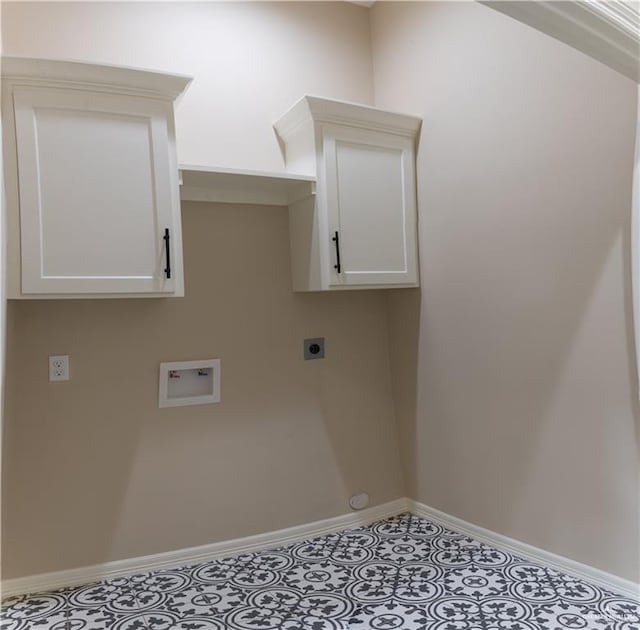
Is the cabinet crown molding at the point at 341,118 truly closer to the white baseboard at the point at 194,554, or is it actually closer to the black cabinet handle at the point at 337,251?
the black cabinet handle at the point at 337,251

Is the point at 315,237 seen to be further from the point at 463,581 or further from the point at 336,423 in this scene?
the point at 463,581

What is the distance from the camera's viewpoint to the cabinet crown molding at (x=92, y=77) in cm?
190

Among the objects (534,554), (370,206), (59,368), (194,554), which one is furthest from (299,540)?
(370,206)

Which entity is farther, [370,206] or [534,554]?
[370,206]

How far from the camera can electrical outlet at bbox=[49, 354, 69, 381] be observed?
223 cm

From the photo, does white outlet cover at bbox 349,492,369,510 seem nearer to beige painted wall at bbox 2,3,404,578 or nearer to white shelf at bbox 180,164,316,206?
beige painted wall at bbox 2,3,404,578

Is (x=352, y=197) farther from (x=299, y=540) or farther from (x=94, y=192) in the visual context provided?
(x=299, y=540)

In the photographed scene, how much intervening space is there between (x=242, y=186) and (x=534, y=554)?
2102mm

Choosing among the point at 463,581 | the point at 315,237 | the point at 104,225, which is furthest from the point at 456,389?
the point at 104,225

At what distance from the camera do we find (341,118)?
2512 millimetres

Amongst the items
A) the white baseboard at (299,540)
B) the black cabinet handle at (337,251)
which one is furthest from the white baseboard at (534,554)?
the black cabinet handle at (337,251)

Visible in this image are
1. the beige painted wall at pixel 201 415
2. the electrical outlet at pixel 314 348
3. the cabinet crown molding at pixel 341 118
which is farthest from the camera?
the electrical outlet at pixel 314 348

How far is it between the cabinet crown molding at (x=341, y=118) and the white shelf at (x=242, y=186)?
0.29 m

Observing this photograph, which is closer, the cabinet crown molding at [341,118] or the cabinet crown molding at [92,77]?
the cabinet crown molding at [92,77]
